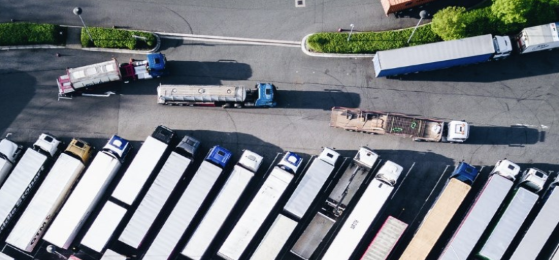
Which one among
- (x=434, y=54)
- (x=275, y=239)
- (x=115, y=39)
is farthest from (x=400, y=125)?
(x=115, y=39)

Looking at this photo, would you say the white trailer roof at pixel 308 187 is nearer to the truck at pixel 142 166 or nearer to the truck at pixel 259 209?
the truck at pixel 259 209

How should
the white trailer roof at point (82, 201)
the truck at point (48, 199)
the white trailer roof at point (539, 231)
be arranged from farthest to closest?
the white trailer roof at point (539, 231) < the truck at point (48, 199) < the white trailer roof at point (82, 201)

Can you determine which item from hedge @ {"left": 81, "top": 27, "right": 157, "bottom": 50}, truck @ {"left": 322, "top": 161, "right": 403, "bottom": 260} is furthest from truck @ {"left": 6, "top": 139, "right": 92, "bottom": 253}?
truck @ {"left": 322, "top": 161, "right": 403, "bottom": 260}

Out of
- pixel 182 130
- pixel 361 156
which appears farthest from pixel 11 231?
pixel 361 156

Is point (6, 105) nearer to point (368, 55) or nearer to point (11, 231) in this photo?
point (11, 231)

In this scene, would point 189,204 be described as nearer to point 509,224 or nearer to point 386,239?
point 386,239

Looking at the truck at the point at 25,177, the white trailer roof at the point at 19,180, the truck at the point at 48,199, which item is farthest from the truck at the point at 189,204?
the white trailer roof at the point at 19,180

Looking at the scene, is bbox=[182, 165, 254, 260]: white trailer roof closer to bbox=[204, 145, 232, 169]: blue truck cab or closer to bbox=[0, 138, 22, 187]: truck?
bbox=[204, 145, 232, 169]: blue truck cab

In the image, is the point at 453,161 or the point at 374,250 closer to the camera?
the point at 374,250
